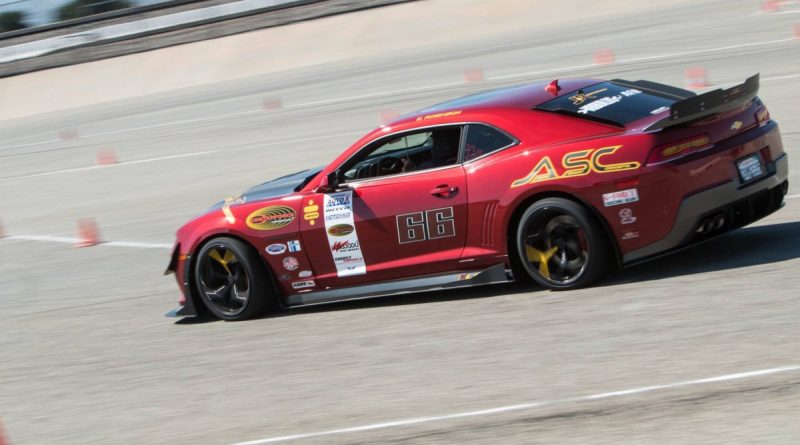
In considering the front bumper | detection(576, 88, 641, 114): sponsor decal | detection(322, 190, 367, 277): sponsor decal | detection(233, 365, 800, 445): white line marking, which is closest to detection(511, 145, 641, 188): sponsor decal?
detection(576, 88, 641, 114): sponsor decal

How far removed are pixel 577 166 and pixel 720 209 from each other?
96 centimetres

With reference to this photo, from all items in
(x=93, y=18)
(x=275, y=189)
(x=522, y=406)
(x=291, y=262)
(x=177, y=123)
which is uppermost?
(x=93, y=18)

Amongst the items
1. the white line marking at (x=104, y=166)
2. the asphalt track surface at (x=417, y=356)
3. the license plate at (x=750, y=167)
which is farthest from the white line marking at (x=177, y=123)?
the license plate at (x=750, y=167)

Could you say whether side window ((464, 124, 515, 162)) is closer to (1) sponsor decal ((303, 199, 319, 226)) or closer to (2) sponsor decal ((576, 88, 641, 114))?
(2) sponsor decal ((576, 88, 641, 114))

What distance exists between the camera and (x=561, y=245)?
7.22 meters

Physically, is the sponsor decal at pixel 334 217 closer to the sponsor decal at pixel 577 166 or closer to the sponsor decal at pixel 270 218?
the sponsor decal at pixel 270 218

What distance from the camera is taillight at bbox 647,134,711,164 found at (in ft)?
22.6

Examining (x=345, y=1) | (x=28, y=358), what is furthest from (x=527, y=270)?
(x=345, y=1)

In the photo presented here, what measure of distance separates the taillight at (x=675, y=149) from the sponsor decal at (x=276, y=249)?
2963 mm

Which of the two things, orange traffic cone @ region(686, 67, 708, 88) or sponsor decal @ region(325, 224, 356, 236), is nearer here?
sponsor decal @ region(325, 224, 356, 236)

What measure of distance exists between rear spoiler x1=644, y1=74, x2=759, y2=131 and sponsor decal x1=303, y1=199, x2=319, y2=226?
260 centimetres

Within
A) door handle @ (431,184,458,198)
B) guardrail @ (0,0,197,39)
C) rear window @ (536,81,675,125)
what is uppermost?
guardrail @ (0,0,197,39)

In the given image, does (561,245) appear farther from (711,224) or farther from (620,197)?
(711,224)

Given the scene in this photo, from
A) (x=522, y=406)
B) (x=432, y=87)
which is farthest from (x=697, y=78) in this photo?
(x=522, y=406)
